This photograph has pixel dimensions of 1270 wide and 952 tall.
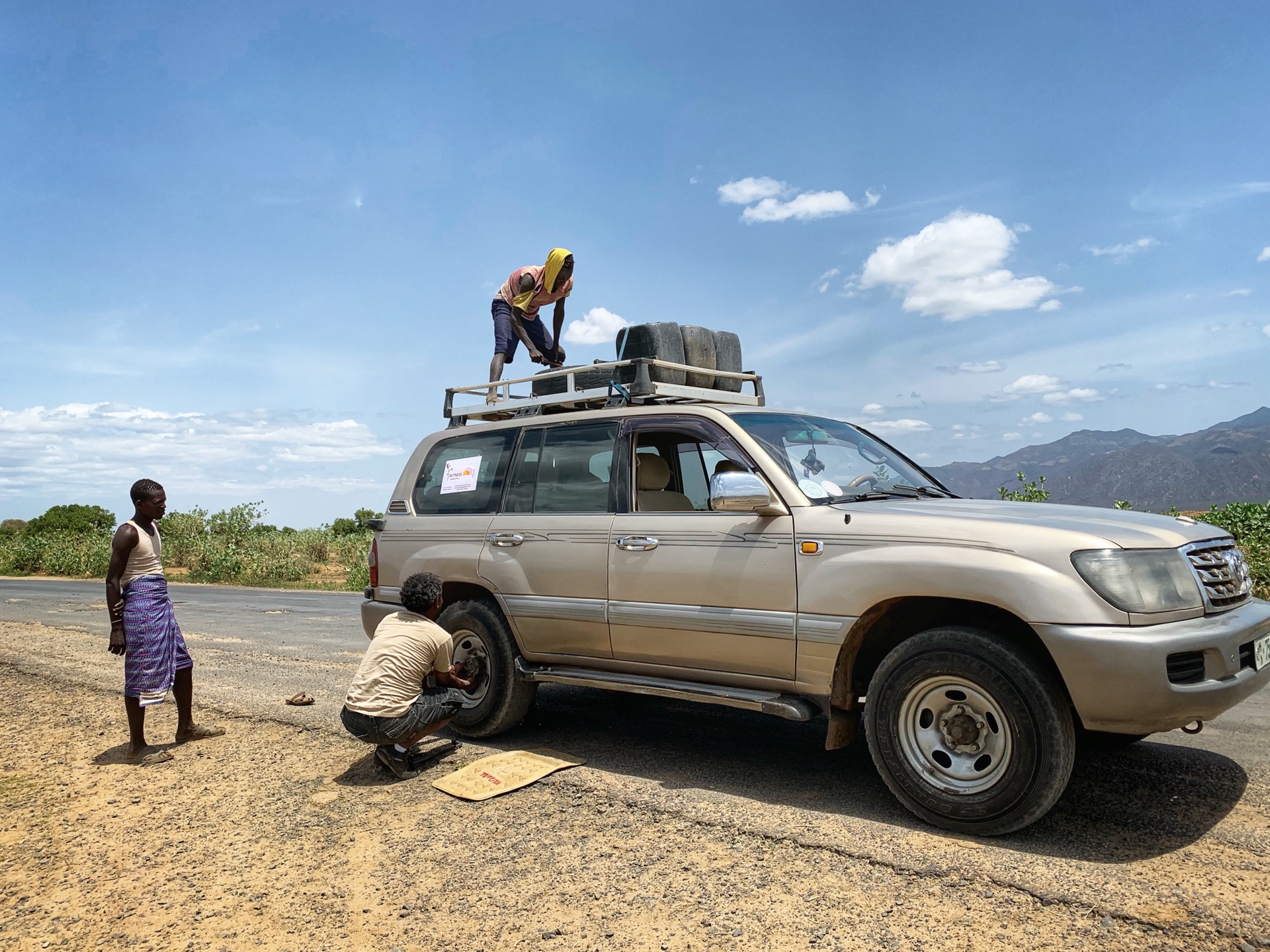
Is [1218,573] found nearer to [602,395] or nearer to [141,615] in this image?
[602,395]

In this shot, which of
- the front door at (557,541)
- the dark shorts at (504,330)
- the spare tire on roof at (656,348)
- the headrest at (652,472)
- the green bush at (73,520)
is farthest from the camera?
the green bush at (73,520)

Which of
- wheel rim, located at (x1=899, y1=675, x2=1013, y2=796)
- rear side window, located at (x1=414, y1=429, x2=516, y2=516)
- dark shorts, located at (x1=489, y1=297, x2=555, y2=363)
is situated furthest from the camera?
dark shorts, located at (x1=489, y1=297, x2=555, y2=363)

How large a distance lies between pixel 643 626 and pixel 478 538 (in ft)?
5.02

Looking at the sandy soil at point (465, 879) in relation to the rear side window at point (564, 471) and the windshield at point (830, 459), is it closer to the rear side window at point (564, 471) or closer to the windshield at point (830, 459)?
the rear side window at point (564, 471)

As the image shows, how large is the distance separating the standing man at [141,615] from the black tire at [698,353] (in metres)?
3.71

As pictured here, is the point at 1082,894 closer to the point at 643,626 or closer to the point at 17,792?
the point at 643,626

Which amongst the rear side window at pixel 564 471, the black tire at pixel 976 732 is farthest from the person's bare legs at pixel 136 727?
the black tire at pixel 976 732

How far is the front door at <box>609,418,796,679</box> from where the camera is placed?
4.95 m

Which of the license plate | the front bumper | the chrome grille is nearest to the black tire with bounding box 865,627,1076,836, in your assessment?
the front bumper

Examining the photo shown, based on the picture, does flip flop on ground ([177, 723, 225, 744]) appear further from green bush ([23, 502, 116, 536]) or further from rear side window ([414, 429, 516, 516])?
green bush ([23, 502, 116, 536])

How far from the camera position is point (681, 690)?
5293 millimetres

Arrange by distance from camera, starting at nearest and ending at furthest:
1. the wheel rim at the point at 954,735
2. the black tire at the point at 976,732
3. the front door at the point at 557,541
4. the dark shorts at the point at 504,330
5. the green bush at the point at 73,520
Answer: the black tire at the point at 976,732
the wheel rim at the point at 954,735
the front door at the point at 557,541
the dark shorts at the point at 504,330
the green bush at the point at 73,520

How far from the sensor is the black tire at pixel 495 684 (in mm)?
6191

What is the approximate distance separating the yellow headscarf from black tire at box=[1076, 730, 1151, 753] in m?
5.35
